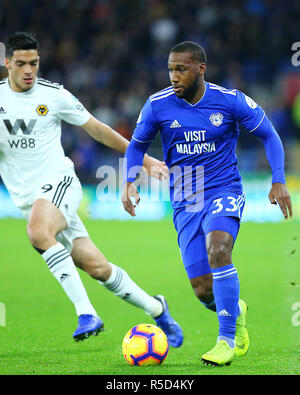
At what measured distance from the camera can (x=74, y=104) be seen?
241 inches

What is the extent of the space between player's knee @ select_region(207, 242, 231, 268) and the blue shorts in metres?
0.15

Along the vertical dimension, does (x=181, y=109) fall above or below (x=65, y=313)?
above

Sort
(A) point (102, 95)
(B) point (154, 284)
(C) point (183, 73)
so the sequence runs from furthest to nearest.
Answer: (A) point (102, 95)
(B) point (154, 284)
(C) point (183, 73)

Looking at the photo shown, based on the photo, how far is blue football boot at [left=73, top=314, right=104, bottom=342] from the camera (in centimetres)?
527

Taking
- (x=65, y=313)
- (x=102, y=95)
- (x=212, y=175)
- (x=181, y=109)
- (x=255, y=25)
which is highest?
(x=255, y=25)

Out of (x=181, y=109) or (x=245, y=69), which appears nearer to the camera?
(x=181, y=109)

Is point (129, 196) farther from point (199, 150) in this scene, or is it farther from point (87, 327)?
point (87, 327)

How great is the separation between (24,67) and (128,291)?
78.6 inches

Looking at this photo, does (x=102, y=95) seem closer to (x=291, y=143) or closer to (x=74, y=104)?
(x=291, y=143)

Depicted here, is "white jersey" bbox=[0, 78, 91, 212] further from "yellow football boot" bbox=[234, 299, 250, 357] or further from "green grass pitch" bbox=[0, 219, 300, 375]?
"yellow football boot" bbox=[234, 299, 250, 357]

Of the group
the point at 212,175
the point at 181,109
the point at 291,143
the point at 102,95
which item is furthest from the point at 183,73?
the point at 102,95

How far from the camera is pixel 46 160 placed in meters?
6.04

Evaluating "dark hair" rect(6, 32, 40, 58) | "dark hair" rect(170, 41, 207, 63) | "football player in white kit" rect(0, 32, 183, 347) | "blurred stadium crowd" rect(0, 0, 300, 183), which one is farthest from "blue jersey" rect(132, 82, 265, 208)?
"blurred stadium crowd" rect(0, 0, 300, 183)

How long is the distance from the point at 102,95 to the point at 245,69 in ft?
12.8
